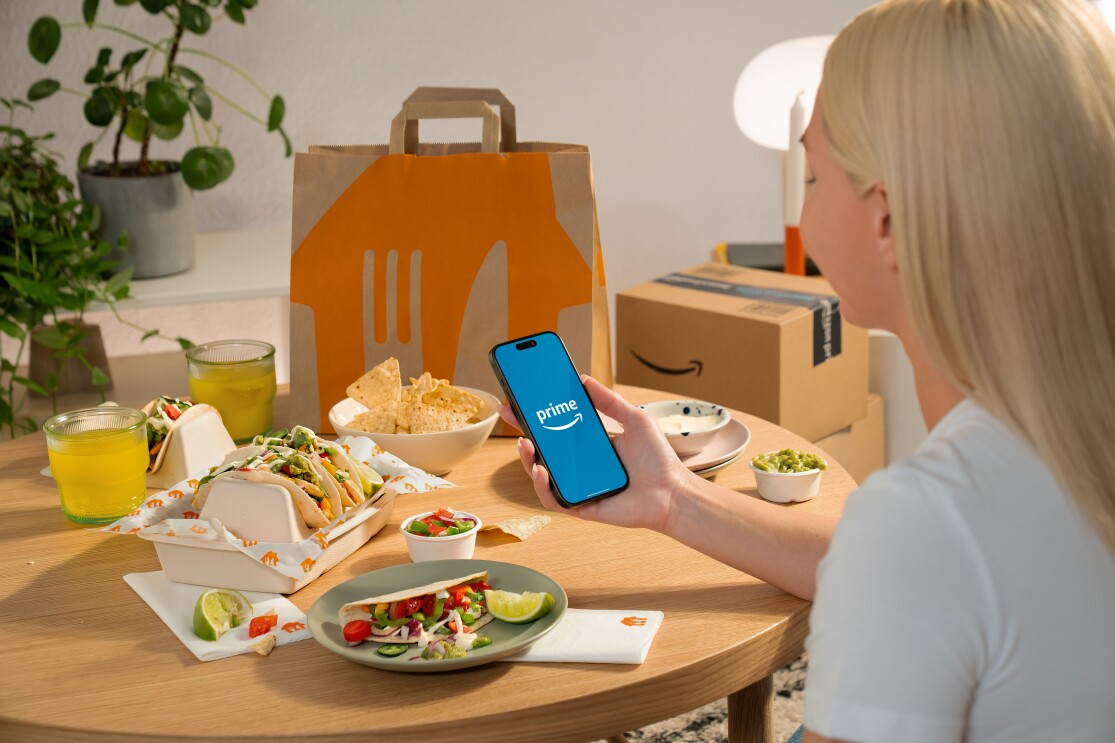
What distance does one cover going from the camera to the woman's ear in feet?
2.33

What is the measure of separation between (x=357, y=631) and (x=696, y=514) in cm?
35

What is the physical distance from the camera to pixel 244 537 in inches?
40.3

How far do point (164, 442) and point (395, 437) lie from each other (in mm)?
255

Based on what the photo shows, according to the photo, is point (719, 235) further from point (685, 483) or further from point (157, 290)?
point (685, 483)

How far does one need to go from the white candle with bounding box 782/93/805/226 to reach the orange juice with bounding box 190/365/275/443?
4.61ft

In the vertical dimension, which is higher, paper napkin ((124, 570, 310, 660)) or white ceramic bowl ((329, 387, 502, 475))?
white ceramic bowl ((329, 387, 502, 475))

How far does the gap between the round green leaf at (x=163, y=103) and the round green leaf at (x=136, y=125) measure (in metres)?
0.11

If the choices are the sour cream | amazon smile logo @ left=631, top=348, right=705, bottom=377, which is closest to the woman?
the sour cream

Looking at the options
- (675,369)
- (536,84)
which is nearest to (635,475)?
(675,369)

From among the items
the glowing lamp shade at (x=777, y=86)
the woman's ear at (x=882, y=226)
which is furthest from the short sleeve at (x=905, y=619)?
the glowing lamp shade at (x=777, y=86)

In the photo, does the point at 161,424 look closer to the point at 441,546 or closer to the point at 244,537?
the point at 244,537

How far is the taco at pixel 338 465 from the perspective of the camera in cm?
109

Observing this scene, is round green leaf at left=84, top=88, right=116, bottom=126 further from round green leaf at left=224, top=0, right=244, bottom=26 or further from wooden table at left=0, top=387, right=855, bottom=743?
wooden table at left=0, top=387, right=855, bottom=743

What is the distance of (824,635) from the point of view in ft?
2.03
